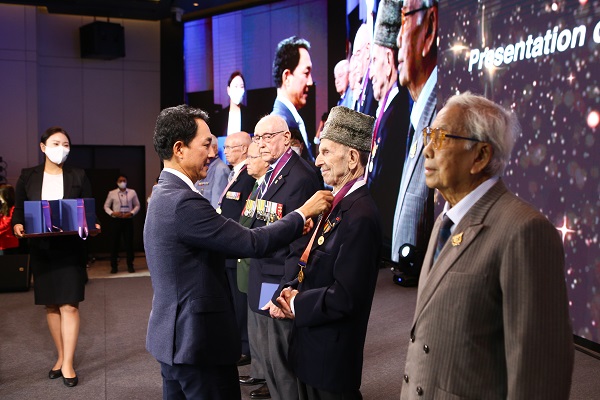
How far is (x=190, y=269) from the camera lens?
2211 millimetres

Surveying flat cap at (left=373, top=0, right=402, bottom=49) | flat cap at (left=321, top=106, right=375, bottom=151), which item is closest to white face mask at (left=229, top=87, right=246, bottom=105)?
flat cap at (left=373, top=0, right=402, bottom=49)

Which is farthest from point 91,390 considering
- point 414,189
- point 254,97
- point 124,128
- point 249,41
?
point 124,128

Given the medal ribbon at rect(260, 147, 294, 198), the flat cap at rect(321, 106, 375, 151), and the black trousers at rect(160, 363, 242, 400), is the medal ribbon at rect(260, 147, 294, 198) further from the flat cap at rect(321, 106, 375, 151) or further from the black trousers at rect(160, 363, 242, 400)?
the black trousers at rect(160, 363, 242, 400)

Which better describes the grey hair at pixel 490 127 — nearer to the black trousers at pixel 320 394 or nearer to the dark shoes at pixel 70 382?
the black trousers at pixel 320 394

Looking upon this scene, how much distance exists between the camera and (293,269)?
3.15 metres

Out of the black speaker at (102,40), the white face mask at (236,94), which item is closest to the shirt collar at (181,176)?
the white face mask at (236,94)

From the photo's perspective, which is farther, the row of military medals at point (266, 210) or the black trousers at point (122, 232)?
the black trousers at point (122, 232)

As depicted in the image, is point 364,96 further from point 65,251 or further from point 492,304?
point 492,304

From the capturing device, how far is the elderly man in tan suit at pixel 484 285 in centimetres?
136

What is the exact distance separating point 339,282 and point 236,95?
334 inches

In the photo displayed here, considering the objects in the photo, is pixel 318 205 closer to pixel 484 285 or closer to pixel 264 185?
pixel 484 285

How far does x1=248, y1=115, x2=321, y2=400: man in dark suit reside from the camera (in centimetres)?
311

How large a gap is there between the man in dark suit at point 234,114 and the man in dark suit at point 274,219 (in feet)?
20.9

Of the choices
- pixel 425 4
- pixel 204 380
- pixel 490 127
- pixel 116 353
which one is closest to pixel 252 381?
pixel 116 353
